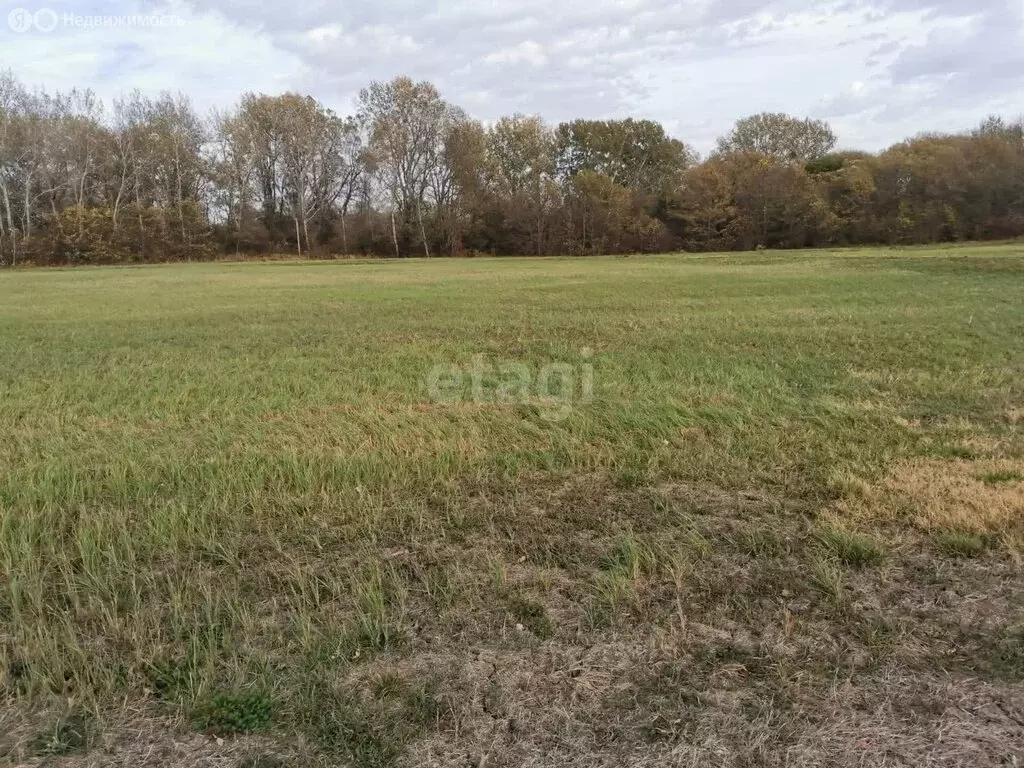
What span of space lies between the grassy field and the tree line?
55983 millimetres

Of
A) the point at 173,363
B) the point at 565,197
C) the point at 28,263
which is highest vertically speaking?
the point at 565,197

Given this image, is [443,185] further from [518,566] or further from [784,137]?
[518,566]

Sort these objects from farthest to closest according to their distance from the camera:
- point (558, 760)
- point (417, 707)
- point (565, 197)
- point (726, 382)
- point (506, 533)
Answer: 1. point (565, 197)
2. point (726, 382)
3. point (506, 533)
4. point (417, 707)
5. point (558, 760)

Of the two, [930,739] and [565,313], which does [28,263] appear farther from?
[930,739]

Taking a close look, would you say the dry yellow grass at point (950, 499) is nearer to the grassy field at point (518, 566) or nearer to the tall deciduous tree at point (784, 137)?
the grassy field at point (518, 566)

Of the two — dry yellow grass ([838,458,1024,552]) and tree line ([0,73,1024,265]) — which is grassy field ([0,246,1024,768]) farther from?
tree line ([0,73,1024,265])

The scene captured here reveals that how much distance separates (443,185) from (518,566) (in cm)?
6974

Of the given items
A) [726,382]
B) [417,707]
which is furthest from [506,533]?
[726,382]

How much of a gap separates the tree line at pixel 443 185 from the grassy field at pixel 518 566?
184ft

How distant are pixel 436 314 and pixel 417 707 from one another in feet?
47.6

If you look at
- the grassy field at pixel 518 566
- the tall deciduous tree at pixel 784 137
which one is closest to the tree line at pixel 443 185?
the tall deciduous tree at pixel 784 137

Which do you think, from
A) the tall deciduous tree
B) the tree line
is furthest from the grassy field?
the tall deciduous tree

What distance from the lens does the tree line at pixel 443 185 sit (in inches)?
2271

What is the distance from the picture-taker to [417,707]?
9.64 feet
